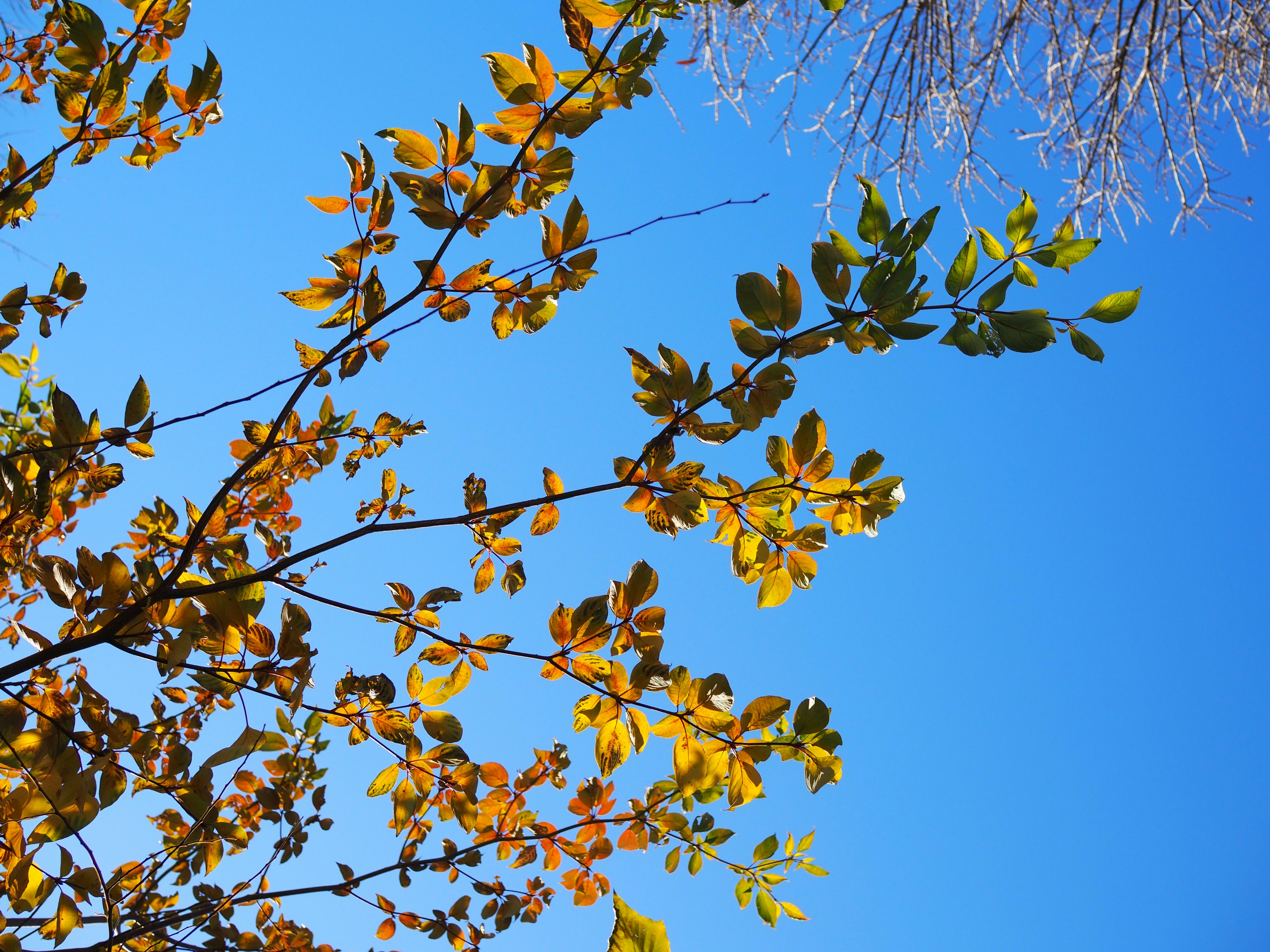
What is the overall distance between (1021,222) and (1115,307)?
6.0 inches

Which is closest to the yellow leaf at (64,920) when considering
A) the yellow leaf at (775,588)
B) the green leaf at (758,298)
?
the yellow leaf at (775,588)

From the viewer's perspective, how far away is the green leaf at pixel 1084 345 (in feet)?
2.79

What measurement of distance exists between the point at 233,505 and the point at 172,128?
73cm

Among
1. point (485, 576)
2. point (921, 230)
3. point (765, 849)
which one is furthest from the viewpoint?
point (765, 849)

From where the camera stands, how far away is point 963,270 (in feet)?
2.84

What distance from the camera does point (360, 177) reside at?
3.21 ft

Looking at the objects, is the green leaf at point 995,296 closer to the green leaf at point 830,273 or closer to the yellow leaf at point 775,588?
the green leaf at point 830,273

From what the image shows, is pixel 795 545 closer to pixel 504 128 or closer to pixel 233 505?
pixel 504 128

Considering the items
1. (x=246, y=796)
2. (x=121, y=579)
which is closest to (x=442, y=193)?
(x=121, y=579)

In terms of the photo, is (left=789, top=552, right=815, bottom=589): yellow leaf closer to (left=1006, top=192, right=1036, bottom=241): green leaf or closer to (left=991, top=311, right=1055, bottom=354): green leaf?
(left=991, top=311, right=1055, bottom=354): green leaf

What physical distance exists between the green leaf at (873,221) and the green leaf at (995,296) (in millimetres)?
142

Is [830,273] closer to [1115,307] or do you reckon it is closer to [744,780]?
[1115,307]

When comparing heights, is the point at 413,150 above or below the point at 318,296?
above

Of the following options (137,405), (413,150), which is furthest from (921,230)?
(137,405)
